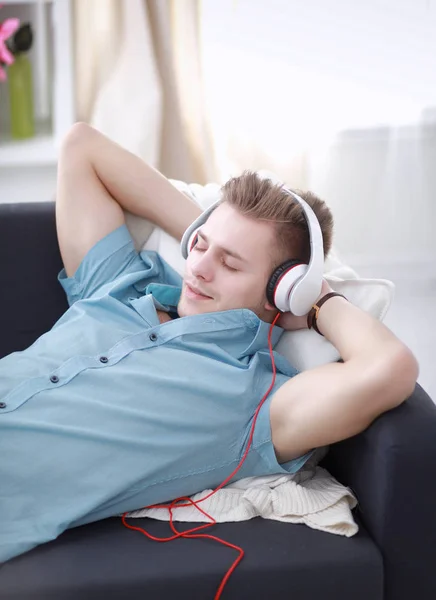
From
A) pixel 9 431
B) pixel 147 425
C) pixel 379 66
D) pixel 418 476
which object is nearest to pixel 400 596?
pixel 418 476

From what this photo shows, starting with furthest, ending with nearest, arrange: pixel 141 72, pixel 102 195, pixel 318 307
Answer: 1. pixel 141 72
2. pixel 102 195
3. pixel 318 307

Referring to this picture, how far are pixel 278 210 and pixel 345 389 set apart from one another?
0.40 meters

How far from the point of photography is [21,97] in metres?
2.82

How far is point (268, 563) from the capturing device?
51.7 inches

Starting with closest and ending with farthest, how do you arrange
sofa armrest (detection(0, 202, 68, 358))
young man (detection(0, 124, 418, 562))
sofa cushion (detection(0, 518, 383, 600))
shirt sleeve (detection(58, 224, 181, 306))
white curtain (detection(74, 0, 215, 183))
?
sofa cushion (detection(0, 518, 383, 600)) < young man (detection(0, 124, 418, 562)) < shirt sleeve (detection(58, 224, 181, 306)) < sofa armrest (detection(0, 202, 68, 358)) < white curtain (detection(74, 0, 215, 183))

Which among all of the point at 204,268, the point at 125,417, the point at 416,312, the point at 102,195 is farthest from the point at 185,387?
the point at 416,312

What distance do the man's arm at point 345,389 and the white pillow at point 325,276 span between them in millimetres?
72

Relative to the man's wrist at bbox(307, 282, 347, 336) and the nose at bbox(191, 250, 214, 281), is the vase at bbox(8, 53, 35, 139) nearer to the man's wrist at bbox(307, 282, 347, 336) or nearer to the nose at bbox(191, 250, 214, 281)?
the nose at bbox(191, 250, 214, 281)

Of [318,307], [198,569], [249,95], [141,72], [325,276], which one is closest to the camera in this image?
[198,569]

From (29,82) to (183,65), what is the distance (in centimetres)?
52

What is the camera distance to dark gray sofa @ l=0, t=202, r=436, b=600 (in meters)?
1.29

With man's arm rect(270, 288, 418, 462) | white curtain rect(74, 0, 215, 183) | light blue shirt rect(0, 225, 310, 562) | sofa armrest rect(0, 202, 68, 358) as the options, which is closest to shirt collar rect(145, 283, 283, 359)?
light blue shirt rect(0, 225, 310, 562)

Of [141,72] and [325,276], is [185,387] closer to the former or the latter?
[325,276]

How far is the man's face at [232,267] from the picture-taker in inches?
61.4
